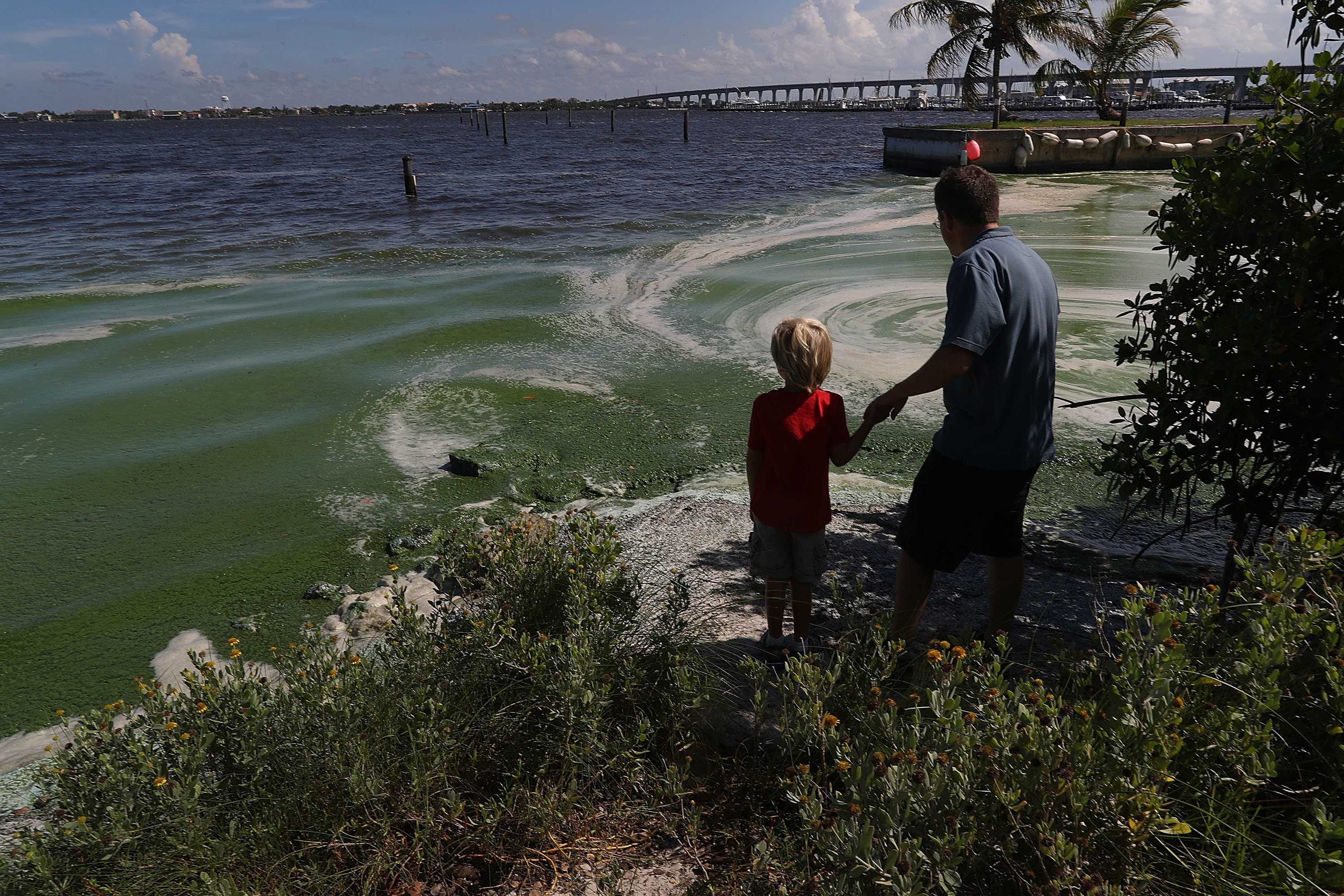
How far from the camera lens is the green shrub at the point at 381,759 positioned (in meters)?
2.17

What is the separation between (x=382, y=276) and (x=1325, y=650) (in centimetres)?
1338

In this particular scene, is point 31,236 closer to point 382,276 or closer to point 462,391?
point 382,276

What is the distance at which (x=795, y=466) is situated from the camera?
3.16 meters

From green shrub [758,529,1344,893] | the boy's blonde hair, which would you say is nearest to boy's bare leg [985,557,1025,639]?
green shrub [758,529,1344,893]

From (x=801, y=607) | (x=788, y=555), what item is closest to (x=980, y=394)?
(x=788, y=555)

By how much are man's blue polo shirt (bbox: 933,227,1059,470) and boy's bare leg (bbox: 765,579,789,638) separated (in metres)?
0.87

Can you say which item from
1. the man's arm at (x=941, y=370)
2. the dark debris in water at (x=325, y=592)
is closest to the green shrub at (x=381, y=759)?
the man's arm at (x=941, y=370)

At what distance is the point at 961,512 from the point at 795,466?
62 cm

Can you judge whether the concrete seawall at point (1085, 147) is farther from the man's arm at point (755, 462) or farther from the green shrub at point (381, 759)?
the green shrub at point (381, 759)

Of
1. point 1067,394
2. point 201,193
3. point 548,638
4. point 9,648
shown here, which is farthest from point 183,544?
point 201,193

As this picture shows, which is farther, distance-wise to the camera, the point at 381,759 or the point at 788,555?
the point at 788,555

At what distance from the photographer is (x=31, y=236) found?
66.1 feet

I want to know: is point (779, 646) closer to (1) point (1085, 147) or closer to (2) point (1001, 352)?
(2) point (1001, 352)

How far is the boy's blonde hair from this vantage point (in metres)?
3.01
